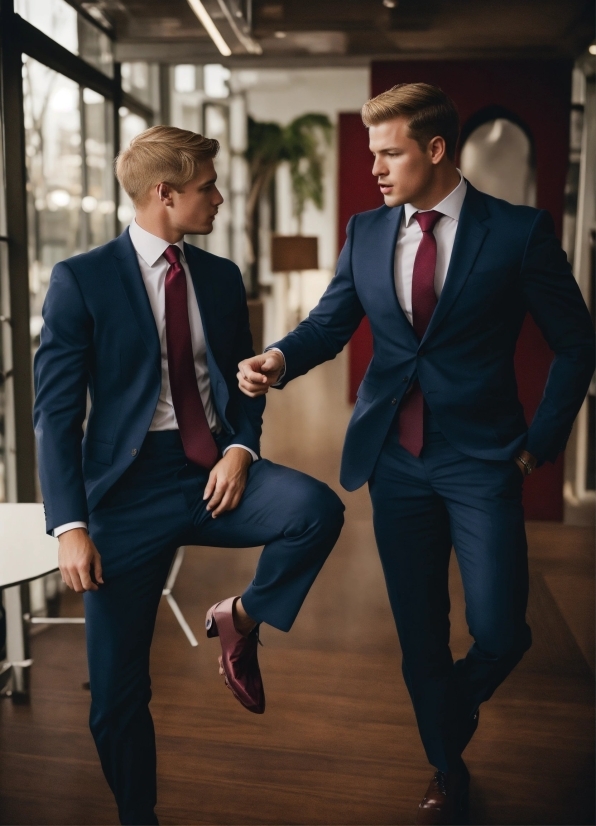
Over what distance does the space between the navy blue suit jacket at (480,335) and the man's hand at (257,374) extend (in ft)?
0.39

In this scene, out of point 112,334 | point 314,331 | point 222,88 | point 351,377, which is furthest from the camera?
point 351,377

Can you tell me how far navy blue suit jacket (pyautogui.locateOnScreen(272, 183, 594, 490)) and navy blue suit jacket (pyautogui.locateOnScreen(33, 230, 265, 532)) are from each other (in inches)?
16.3

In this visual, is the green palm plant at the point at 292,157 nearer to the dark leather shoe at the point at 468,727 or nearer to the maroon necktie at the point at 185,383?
the maroon necktie at the point at 185,383

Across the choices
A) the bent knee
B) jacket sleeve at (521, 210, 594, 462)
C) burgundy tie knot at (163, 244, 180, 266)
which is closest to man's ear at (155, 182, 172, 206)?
burgundy tie knot at (163, 244, 180, 266)

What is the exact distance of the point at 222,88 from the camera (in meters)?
8.71

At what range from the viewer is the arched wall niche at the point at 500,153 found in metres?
5.62

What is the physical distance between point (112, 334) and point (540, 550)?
3.74 m

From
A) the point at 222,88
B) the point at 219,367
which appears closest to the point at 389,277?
the point at 219,367

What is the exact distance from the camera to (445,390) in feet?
7.63

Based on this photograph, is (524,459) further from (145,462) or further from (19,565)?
(19,565)

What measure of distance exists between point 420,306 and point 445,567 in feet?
2.42

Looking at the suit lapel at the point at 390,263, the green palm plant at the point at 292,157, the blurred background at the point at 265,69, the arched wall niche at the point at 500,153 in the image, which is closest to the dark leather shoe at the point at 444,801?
the blurred background at the point at 265,69

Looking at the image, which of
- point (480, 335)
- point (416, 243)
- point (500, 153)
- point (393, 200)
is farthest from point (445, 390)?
point (500, 153)

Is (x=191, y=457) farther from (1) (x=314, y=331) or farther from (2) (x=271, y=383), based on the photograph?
(1) (x=314, y=331)
